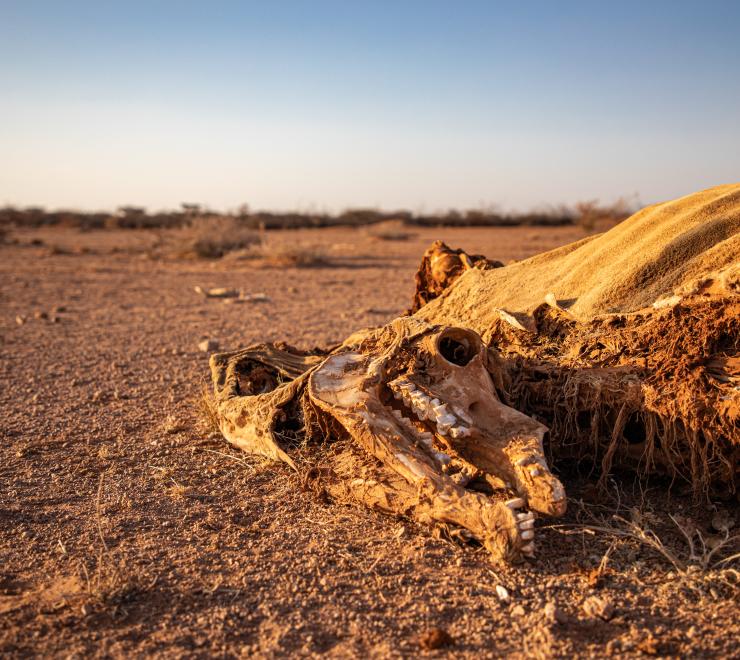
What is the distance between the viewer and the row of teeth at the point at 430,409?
10.5 ft

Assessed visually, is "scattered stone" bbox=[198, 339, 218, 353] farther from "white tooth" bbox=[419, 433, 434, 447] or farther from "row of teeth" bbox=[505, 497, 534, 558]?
"row of teeth" bbox=[505, 497, 534, 558]

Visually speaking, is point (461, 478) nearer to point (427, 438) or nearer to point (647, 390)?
point (427, 438)

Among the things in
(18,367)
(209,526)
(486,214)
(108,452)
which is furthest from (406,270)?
(486,214)

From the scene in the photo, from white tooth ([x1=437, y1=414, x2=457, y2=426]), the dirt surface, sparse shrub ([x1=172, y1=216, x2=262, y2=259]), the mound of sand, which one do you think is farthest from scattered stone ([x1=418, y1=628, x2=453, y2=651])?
sparse shrub ([x1=172, y1=216, x2=262, y2=259])

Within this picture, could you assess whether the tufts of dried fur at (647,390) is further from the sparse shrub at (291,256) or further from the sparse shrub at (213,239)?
the sparse shrub at (213,239)

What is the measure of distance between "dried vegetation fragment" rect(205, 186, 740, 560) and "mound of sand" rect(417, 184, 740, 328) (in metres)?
0.01

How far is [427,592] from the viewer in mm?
2783

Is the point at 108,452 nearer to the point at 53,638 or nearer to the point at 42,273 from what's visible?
the point at 53,638

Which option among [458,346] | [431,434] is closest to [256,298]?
[458,346]

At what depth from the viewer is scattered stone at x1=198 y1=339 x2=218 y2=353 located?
7.47 metres

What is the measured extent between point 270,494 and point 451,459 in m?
0.99

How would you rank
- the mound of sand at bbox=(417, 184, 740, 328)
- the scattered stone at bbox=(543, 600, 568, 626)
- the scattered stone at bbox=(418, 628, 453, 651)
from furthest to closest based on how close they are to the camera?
the mound of sand at bbox=(417, 184, 740, 328) → the scattered stone at bbox=(543, 600, 568, 626) → the scattered stone at bbox=(418, 628, 453, 651)

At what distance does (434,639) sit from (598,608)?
2.07 ft

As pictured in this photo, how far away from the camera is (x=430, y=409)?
3303 mm
